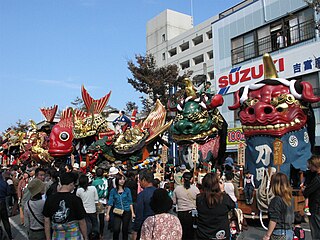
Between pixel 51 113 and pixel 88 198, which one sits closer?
pixel 88 198

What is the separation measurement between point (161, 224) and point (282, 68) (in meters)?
13.3

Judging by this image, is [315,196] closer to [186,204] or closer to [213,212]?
[213,212]

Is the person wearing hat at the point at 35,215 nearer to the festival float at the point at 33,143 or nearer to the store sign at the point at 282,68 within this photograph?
the store sign at the point at 282,68

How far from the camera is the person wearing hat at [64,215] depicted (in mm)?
3479

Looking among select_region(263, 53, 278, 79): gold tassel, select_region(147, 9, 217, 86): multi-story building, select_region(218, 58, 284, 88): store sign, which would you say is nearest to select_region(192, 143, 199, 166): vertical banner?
select_region(263, 53, 278, 79): gold tassel

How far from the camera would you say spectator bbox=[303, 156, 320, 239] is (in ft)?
13.0

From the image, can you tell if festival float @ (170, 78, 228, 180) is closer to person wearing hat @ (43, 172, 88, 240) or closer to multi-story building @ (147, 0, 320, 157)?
multi-story building @ (147, 0, 320, 157)

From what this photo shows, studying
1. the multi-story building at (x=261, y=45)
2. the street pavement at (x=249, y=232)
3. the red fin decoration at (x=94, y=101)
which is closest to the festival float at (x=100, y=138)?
the red fin decoration at (x=94, y=101)

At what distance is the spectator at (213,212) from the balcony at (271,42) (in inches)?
473

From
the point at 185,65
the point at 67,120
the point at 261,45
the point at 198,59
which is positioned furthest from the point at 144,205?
the point at 185,65

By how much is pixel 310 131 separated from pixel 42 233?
6.54 meters

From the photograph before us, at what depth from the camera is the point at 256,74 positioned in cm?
1586

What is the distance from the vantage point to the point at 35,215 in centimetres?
411

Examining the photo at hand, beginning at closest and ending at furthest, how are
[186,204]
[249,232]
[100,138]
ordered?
1. [186,204]
2. [249,232]
3. [100,138]
